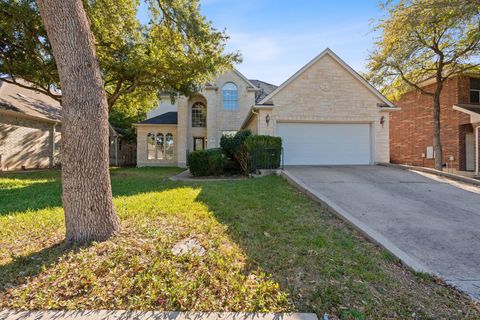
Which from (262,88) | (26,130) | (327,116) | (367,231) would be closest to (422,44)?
(327,116)

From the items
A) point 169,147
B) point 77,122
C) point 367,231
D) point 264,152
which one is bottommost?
point 367,231

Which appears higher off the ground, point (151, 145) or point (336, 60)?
point (336, 60)

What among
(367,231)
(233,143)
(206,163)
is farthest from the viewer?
(233,143)

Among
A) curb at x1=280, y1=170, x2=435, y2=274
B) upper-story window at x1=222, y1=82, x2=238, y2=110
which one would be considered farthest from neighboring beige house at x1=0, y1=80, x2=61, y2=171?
curb at x1=280, y1=170, x2=435, y2=274

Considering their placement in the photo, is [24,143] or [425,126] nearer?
[24,143]

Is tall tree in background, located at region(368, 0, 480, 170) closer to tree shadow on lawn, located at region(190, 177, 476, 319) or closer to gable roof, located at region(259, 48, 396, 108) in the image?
gable roof, located at region(259, 48, 396, 108)

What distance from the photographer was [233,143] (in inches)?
506

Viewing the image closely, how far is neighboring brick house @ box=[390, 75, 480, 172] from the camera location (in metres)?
14.6

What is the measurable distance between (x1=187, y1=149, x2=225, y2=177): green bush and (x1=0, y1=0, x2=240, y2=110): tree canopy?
Result: 13.1 ft

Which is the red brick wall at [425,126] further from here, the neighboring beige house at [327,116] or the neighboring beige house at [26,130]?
the neighboring beige house at [26,130]

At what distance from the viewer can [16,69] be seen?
1184 centimetres

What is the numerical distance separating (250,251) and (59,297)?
7.07 ft

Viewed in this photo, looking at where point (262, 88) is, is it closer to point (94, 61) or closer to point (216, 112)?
point (216, 112)

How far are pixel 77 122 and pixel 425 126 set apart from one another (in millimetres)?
19732
